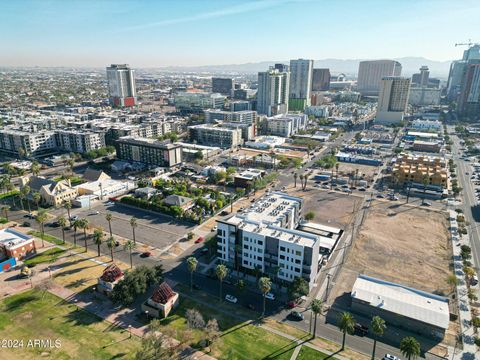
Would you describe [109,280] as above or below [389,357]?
above

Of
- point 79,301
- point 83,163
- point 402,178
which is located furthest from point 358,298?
point 83,163

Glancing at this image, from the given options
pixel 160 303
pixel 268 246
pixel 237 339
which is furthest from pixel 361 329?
pixel 160 303

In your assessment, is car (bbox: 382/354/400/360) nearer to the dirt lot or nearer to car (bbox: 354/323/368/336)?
car (bbox: 354/323/368/336)

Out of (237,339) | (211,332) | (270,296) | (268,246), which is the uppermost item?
(268,246)

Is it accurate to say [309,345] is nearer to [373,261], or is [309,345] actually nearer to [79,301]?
[373,261]

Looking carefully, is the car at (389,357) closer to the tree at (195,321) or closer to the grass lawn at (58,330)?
the tree at (195,321)

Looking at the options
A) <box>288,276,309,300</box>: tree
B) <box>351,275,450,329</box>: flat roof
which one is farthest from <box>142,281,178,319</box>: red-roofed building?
<box>351,275,450,329</box>: flat roof

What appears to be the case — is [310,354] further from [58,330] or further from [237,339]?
[58,330]
